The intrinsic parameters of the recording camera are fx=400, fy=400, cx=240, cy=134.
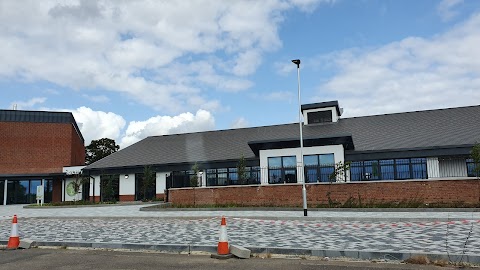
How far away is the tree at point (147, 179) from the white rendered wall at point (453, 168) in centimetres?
2396

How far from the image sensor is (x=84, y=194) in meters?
42.3

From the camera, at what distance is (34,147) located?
4591cm

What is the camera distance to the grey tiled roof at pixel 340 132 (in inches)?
1210

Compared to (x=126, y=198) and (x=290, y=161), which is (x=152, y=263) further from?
(x=126, y=198)

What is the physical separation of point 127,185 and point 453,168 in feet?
93.2

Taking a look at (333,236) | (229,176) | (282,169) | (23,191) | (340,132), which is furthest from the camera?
(23,191)

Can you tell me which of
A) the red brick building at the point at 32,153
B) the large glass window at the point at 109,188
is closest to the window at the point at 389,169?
the large glass window at the point at 109,188

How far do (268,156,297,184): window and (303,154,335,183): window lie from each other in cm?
98

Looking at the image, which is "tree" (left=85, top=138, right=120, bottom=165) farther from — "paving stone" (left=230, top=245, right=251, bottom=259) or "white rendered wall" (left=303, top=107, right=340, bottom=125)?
"paving stone" (left=230, top=245, right=251, bottom=259)

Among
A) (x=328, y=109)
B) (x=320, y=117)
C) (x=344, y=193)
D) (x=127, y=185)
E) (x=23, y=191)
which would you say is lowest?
(x=344, y=193)

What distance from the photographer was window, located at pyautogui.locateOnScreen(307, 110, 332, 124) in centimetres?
3838

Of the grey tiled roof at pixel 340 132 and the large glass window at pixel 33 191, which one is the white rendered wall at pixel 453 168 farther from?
the large glass window at pixel 33 191

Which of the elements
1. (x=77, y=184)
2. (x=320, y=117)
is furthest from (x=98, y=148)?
(x=320, y=117)

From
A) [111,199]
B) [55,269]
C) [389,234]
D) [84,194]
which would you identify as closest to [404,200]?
[389,234]
